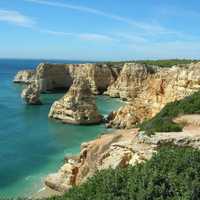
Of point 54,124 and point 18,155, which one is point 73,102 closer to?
point 54,124

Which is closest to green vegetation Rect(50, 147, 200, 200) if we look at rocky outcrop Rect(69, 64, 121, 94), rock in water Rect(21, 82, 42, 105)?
rock in water Rect(21, 82, 42, 105)

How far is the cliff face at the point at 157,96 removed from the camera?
41.2 m

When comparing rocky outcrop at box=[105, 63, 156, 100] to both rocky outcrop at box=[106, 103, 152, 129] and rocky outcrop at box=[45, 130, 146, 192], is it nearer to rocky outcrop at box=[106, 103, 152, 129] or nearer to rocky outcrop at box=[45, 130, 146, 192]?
rocky outcrop at box=[106, 103, 152, 129]

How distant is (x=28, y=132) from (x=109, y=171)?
114 ft

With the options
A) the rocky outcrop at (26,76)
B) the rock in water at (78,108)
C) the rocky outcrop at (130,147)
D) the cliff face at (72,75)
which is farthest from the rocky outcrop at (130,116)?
the rocky outcrop at (26,76)

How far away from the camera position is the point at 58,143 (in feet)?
136

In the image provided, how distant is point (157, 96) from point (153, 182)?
1390 inches

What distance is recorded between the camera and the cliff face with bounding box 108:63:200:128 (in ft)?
135

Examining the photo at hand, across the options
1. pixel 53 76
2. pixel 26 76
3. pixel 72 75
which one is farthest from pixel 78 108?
pixel 26 76

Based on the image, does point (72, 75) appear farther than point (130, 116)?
Yes

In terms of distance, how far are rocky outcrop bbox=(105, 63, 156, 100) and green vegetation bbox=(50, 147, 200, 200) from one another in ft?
207

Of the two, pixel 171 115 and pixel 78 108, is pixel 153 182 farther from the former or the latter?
pixel 78 108

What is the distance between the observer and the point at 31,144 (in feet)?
134

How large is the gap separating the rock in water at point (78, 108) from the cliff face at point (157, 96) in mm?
2417
